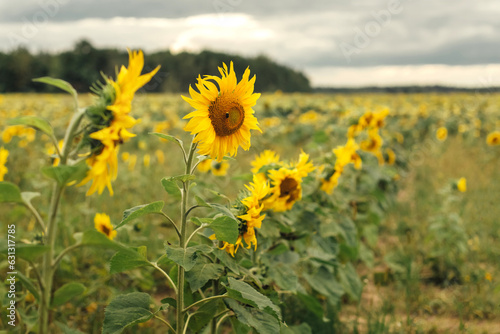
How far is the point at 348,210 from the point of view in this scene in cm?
265

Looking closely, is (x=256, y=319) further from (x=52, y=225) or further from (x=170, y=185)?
(x=52, y=225)

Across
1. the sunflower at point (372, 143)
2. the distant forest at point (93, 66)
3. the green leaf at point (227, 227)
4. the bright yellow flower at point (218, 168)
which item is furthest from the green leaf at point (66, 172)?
the distant forest at point (93, 66)

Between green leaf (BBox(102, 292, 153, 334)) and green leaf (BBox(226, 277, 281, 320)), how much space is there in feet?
0.79

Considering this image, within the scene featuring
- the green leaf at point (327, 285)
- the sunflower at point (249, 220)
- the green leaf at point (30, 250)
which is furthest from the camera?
the green leaf at point (327, 285)

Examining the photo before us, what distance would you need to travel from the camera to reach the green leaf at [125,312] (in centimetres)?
105

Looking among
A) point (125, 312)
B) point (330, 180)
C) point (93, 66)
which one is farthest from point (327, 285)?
point (93, 66)

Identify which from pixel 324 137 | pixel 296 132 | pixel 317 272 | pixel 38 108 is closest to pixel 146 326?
pixel 317 272

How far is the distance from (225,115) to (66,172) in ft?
1.44

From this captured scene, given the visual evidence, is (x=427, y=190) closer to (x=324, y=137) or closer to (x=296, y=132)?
(x=324, y=137)

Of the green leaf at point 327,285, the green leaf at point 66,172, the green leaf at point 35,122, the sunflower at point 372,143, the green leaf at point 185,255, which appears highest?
the green leaf at point 35,122

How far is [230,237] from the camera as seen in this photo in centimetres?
106

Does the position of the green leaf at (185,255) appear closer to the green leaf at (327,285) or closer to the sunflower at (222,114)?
the sunflower at (222,114)

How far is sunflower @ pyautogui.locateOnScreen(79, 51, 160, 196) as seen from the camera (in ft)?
2.97

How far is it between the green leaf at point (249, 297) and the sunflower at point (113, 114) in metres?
0.41
